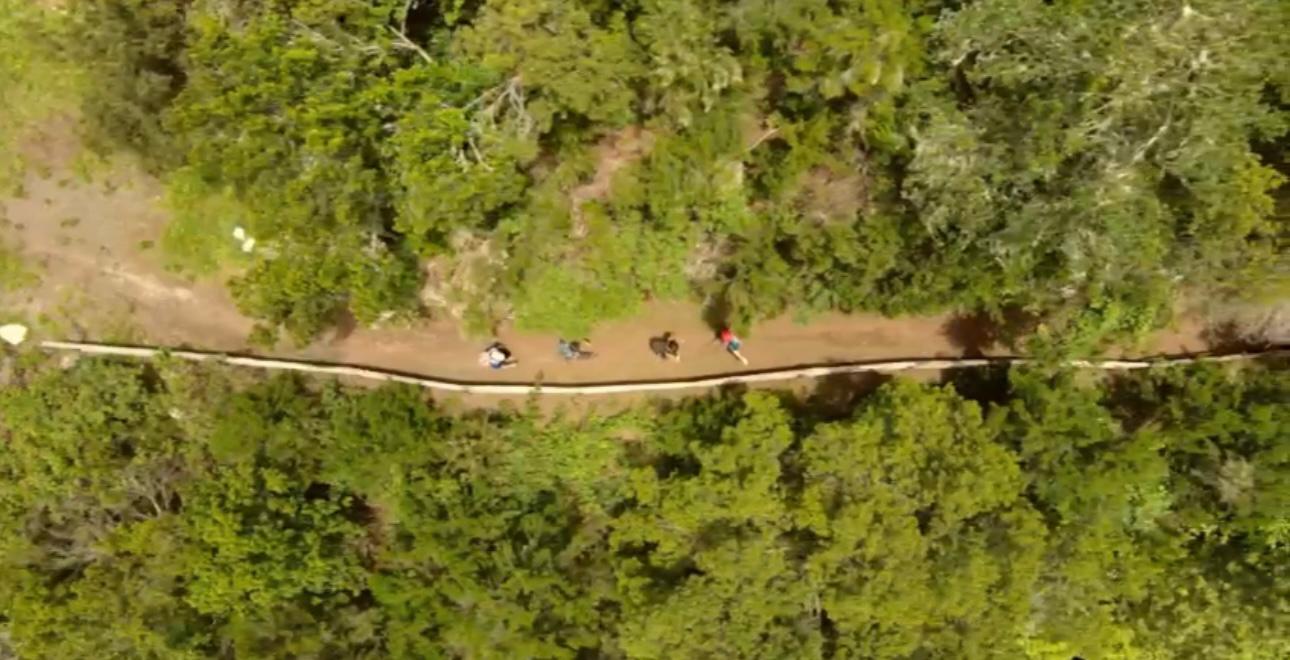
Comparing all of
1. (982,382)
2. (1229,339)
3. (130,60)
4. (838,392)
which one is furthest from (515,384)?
(1229,339)

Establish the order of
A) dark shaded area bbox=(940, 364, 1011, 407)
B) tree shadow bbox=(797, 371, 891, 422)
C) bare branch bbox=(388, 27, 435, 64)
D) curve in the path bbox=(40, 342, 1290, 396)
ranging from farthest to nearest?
tree shadow bbox=(797, 371, 891, 422), curve in the path bbox=(40, 342, 1290, 396), dark shaded area bbox=(940, 364, 1011, 407), bare branch bbox=(388, 27, 435, 64)

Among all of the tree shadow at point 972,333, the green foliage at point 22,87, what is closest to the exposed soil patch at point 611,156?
the tree shadow at point 972,333

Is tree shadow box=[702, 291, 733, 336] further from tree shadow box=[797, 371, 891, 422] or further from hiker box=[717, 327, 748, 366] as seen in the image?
tree shadow box=[797, 371, 891, 422]

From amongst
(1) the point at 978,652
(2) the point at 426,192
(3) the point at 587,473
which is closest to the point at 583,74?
(2) the point at 426,192

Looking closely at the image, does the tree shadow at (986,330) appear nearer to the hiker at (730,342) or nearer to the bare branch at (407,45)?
the hiker at (730,342)

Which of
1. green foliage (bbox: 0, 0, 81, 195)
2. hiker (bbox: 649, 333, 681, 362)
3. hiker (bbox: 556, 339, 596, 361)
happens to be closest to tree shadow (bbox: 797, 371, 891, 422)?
hiker (bbox: 649, 333, 681, 362)

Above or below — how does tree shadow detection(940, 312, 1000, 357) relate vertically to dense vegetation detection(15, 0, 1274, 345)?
below

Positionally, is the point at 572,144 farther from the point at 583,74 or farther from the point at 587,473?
the point at 587,473
